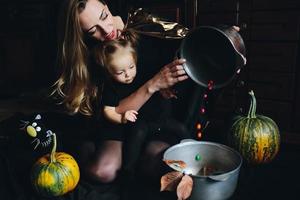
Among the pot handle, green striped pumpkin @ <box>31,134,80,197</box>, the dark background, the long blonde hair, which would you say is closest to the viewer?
the pot handle

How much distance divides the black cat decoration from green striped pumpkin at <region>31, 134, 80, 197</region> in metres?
0.16

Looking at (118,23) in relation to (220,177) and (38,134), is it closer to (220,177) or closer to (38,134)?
(38,134)

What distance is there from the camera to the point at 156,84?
1243 mm

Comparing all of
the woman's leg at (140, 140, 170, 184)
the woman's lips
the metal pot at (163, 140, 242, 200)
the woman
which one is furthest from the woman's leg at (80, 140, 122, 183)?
the woman's lips

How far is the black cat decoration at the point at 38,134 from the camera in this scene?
1.36 metres

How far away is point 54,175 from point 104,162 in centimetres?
20

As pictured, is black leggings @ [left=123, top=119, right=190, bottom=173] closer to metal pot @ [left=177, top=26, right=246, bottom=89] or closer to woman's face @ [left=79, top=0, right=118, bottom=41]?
metal pot @ [left=177, top=26, right=246, bottom=89]

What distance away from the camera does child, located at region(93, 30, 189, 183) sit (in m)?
1.22

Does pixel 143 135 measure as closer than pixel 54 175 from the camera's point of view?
No

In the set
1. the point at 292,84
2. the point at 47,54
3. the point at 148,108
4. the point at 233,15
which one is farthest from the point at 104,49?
the point at 47,54

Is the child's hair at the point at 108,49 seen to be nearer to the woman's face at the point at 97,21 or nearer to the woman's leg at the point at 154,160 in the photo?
the woman's face at the point at 97,21

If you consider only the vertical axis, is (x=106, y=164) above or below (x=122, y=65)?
below

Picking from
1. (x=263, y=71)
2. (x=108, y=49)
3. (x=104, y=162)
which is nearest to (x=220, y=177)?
(x=104, y=162)

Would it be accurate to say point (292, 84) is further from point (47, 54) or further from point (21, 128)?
point (47, 54)
